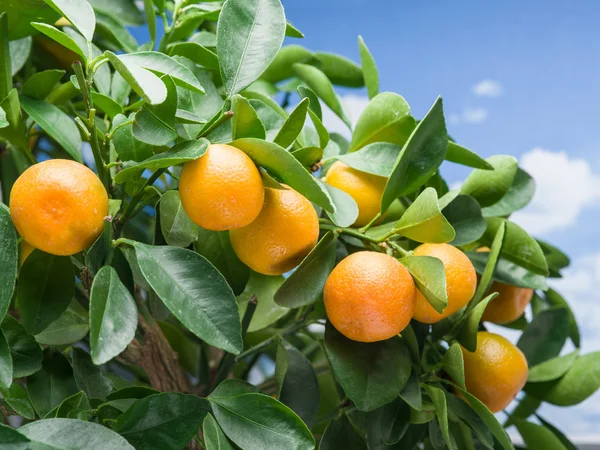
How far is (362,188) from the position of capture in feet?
2.48

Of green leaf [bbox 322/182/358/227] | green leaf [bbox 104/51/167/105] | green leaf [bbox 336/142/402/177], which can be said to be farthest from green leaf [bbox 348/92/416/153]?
green leaf [bbox 104/51/167/105]

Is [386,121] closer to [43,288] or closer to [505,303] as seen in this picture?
[505,303]

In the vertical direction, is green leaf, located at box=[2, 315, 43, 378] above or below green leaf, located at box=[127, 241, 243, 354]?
below

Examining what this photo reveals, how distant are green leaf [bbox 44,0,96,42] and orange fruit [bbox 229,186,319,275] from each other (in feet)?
0.67

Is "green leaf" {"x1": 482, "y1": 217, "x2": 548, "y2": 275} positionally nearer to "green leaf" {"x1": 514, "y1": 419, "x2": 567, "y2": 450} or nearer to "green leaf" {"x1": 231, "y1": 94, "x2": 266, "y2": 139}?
"green leaf" {"x1": 514, "y1": 419, "x2": 567, "y2": 450}

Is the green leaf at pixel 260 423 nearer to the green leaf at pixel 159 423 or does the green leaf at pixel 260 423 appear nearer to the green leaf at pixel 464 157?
the green leaf at pixel 159 423

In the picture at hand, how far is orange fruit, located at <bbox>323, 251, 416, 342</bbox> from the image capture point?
0.62m

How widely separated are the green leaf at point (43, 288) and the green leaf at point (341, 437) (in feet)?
1.07

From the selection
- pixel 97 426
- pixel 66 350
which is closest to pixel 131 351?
pixel 66 350

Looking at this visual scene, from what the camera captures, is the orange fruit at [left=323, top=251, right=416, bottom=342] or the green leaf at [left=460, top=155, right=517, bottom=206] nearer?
the orange fruit at [left=323, top=251, right=416, bottom=342]

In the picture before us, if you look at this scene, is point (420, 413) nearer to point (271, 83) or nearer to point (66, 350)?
point (66, 350)

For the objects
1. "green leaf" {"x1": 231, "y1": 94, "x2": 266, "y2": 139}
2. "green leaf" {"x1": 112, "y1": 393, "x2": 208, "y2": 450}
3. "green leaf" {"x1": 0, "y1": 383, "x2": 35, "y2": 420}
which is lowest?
"green leaf" {"x1": 0, "y1": 383, "x2": 35, "y2": 420}

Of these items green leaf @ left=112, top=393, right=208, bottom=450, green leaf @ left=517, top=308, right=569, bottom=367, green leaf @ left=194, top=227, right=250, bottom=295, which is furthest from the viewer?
green leaf @ left=517, top=308, right=569, bottom=367

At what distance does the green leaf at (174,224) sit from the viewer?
2.14 ft
